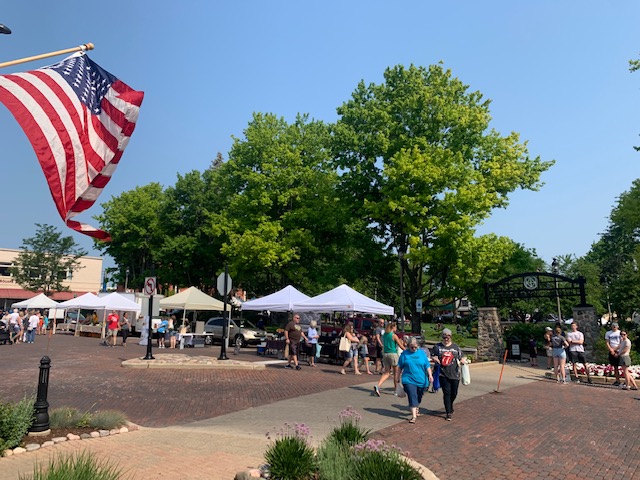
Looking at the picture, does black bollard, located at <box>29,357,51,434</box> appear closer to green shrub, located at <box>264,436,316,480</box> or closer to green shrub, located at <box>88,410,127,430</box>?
green shrub, located at <box>88,410,127,430</box>

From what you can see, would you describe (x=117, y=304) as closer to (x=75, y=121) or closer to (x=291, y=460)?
(x=75, y=121)

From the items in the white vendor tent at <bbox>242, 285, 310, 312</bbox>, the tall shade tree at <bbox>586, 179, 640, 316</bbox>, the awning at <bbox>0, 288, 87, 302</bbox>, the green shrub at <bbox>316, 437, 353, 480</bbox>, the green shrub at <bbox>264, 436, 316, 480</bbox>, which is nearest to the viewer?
the green shrub at <bbox>316, 437, 353, 480</bbox>

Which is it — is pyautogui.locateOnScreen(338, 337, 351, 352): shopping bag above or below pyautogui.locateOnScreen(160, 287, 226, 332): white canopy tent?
below

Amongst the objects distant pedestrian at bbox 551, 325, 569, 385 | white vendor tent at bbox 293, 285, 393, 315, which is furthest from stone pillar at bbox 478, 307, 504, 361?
distant pedestrian at bbox 551, 325, 569, 385

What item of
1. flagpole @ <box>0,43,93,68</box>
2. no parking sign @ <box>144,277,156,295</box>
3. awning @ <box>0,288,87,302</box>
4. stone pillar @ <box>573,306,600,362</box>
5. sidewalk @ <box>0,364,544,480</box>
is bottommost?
sidewalk @ <box>0,364,544,480</box>

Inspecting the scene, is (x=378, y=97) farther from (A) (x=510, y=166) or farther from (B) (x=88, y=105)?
(B) (x=88, y=105)

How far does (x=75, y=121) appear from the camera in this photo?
724cm

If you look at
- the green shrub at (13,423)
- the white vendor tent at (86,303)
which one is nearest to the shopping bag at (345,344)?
the green shrub at (13,423)

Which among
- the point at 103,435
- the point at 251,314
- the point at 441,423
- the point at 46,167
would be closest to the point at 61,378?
the point at 103,435

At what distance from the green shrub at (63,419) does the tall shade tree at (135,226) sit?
3830 centimetres

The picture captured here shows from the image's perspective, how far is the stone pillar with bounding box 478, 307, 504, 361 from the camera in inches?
859

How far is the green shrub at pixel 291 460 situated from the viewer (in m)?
5.08

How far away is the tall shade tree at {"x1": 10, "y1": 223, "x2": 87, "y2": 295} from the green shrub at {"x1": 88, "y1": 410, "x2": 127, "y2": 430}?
51037 mm

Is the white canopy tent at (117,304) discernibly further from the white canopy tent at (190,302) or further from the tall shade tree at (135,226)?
the tall shade tree at (135,226)
